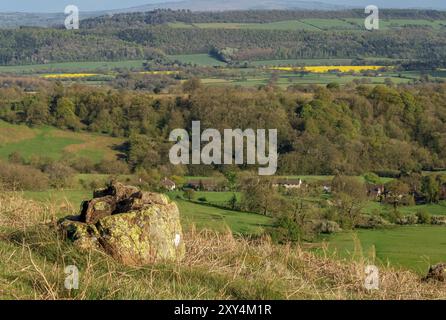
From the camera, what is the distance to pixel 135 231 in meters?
6.83

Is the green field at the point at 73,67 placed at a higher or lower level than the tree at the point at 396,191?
higher

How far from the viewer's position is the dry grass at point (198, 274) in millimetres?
5633

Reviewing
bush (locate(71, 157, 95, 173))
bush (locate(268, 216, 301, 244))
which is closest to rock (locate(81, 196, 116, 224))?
bush (locate(268, 216, 301, 244))

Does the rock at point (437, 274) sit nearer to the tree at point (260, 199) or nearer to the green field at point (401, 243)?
the green field at point (401, 243)

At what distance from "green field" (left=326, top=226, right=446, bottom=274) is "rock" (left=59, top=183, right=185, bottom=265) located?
6499 millimetres

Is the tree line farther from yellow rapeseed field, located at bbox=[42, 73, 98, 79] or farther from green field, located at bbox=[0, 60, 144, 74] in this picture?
green field, located at bbox=[0, 60, 144, 74]

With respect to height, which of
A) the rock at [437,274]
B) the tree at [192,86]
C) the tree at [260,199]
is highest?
the rock at [437,274]

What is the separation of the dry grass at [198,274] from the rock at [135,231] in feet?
0.54

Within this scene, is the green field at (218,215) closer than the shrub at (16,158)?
Yes

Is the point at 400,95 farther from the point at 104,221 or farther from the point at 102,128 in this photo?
the point at 104,221

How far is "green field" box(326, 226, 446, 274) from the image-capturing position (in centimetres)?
1445

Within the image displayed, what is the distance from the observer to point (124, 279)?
19.6ft

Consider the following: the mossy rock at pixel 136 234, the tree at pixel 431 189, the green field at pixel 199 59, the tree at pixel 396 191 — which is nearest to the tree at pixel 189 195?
the tree at pixel 396 191
